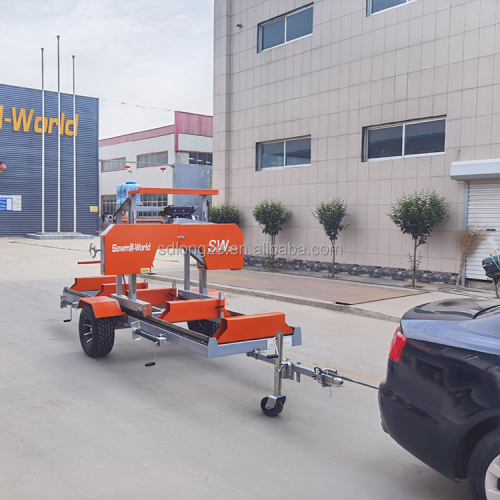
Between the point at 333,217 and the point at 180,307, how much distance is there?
9097mm

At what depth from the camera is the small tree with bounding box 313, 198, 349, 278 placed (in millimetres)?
14906

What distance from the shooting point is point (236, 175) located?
61.6 feet

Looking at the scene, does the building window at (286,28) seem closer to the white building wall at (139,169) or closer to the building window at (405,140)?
the building window at (405,140)

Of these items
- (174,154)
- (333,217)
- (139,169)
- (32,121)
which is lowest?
(333,217)

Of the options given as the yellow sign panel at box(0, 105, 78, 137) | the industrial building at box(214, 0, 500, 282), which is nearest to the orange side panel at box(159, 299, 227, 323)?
the industrial building at box(214, 0, 500, 282)

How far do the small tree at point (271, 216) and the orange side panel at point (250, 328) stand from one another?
1085 cm

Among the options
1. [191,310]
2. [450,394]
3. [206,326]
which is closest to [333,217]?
[206,326]

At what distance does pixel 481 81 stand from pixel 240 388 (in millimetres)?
10266

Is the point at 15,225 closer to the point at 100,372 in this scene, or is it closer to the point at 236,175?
the point at 236,175

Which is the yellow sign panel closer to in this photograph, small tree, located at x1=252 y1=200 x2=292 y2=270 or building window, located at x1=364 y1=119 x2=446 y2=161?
small tree, located at x1=252 y1=200 x2=292 y2=270

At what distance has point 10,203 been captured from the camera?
3609 cm

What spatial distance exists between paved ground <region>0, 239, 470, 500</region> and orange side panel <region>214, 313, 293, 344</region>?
63 centimetres

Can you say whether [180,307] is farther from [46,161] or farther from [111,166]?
[111,166]

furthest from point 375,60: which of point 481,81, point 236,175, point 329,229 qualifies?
point 236,175
